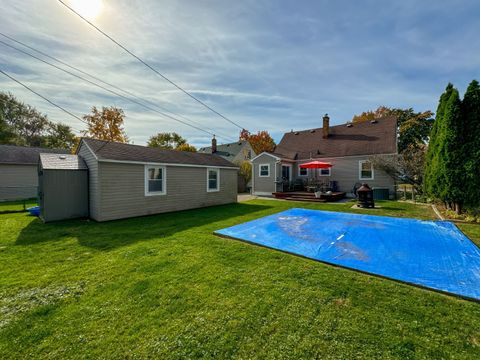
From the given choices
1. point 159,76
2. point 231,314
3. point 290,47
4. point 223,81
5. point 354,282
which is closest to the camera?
point 231,314

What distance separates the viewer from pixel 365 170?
15.1 m

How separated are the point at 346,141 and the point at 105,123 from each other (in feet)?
83.0

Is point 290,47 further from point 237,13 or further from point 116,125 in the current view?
point 116,125

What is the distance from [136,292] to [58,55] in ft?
39.1

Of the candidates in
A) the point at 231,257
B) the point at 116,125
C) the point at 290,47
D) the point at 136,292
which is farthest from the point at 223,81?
the point at 116,125

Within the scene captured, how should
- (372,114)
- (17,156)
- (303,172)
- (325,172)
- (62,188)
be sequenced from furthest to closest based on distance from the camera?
1. (372,114)
2. (303,172)
3. (325,172)
4. (17,156)
5. (62,188)

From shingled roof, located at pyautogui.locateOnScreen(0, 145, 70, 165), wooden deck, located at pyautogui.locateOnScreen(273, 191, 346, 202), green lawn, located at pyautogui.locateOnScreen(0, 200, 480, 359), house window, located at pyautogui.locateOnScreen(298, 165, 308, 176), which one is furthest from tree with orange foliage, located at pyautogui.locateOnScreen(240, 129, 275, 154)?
green lawn, located at pyautogui.locateOnScreen(0, 200, 480, 359)

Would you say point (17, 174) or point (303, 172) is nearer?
point (17, 174)

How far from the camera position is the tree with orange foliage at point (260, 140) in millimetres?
35438

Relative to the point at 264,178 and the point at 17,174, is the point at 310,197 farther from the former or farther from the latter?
the point at 17,174

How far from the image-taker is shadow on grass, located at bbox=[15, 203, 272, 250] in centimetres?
549

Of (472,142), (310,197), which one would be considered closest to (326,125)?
(310,197)

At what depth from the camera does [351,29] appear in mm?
7777

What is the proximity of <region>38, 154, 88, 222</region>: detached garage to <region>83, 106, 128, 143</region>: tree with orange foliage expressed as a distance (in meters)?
16.9
